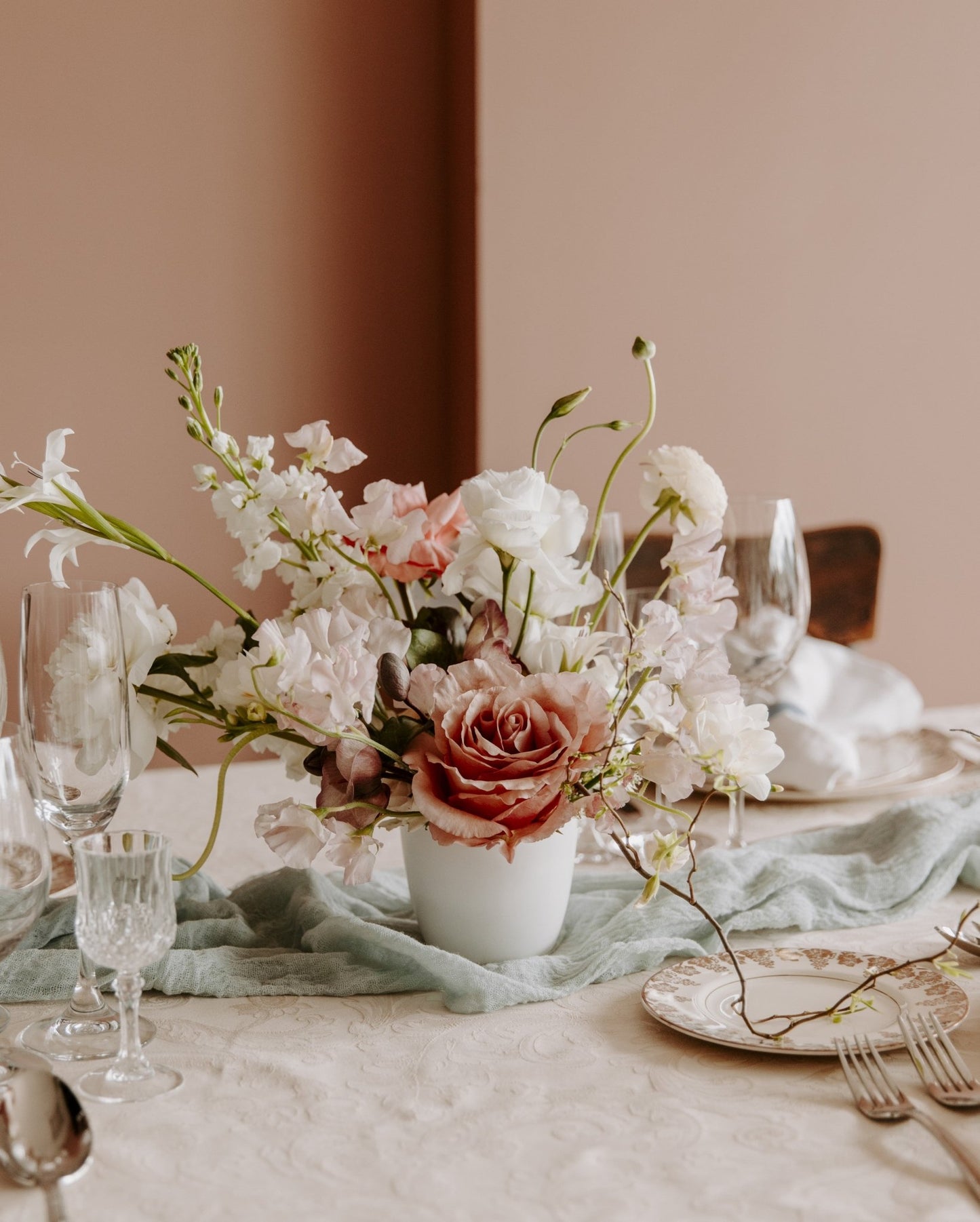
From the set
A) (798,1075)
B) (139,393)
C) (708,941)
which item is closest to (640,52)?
(139,393)

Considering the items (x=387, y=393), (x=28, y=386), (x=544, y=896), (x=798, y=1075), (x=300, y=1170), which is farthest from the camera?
(x=387, y=393)

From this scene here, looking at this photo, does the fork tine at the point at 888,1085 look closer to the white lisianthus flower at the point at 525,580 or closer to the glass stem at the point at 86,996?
Answer: the white lisianthus flower at the point at 525,580

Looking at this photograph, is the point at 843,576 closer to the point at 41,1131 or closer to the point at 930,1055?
the point at 930,1055

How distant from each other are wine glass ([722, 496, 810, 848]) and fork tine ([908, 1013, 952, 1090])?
39cm

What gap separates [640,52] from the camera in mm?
2314

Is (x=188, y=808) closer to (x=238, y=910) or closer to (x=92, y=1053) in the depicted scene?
(x=238, y=910)

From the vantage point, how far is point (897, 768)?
1438 millimetres

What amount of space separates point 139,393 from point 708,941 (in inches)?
64.9

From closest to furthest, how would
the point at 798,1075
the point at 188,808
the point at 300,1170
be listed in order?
the point at 300,1170 < the point at 798,1075 < the point at 188,808

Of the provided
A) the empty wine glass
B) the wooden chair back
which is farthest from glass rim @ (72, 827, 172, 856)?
the wooden chair back

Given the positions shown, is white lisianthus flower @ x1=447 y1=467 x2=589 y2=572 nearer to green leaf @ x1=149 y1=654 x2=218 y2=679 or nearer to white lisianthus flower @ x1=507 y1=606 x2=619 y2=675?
white lisianthus flower @ x1=507 y1=606 x2=619 y2=675

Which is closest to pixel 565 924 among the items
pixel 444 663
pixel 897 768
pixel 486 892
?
pixel 486 892

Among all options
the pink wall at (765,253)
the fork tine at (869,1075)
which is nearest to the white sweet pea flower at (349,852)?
the fork tine at (869,1075)

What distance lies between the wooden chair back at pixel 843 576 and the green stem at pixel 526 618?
175 cm
